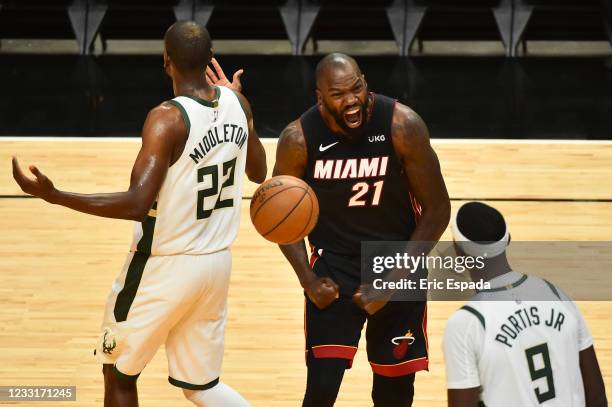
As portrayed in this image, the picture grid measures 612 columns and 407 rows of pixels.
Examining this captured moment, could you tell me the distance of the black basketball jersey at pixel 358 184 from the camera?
485 centimetres

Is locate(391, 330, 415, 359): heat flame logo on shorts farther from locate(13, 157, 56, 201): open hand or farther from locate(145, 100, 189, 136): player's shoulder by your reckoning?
locate(13, 157, 56, 201): open hand

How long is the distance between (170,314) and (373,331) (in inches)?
39.1

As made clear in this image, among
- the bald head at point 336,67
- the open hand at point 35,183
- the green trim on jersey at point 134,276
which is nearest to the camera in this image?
the open hand at point 35,183

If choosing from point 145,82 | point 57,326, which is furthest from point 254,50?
point 57,326

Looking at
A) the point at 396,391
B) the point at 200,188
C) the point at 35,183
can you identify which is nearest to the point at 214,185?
the point at 200,188

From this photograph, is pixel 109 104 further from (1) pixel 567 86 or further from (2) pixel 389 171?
(2) pixel 389 171

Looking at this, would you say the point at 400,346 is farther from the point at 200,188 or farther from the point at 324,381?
the point at 200,188

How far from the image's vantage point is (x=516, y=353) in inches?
130

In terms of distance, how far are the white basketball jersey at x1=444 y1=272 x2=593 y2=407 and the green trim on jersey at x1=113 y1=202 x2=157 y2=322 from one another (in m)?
1.67

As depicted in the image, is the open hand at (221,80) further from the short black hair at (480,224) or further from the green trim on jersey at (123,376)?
the short black hair at (480,224)

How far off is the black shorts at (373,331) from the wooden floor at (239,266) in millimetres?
987

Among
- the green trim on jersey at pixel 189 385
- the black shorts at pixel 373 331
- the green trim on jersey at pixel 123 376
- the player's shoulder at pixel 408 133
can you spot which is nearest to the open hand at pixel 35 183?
the green trim on jersey at pixel 123 376

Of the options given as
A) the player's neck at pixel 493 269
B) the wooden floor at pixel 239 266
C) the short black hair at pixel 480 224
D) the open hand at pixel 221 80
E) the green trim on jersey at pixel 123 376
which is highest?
the short black hair at pixel 480 224

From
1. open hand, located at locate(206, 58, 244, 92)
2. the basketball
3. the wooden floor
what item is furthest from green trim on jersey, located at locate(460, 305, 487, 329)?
the wooden floor
